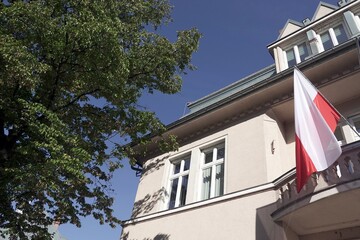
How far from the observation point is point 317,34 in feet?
41.1

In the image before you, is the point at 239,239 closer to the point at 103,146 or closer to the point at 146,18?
the point at 103,146

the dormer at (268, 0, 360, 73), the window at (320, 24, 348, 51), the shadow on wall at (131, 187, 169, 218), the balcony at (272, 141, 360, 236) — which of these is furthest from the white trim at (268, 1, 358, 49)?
the shadow on wall at (131, 187, 169, 218)

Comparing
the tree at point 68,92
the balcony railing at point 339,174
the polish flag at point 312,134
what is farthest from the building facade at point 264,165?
the tree at point 68,92

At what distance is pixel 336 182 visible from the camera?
664 centimetres

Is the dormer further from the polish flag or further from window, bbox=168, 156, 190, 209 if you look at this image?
window, bbox=168, 156, 190, 209

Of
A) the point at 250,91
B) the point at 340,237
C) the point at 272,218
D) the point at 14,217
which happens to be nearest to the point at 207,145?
the point at 250,91

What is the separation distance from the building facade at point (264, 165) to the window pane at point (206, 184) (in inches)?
1.5

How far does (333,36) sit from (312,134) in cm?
697

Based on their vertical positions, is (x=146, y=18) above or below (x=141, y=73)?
above

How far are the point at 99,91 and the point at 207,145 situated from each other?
4.67 metres

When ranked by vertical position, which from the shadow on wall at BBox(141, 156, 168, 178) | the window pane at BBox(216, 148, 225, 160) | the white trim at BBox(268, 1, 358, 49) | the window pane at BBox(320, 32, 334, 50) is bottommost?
the window pane at BBox(216, 148, 225, 160)

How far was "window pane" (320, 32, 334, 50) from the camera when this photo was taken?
1189 centimetres

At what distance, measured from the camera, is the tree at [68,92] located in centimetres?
739

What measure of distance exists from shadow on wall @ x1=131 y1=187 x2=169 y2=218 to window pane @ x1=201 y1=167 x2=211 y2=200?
1.76 meters
